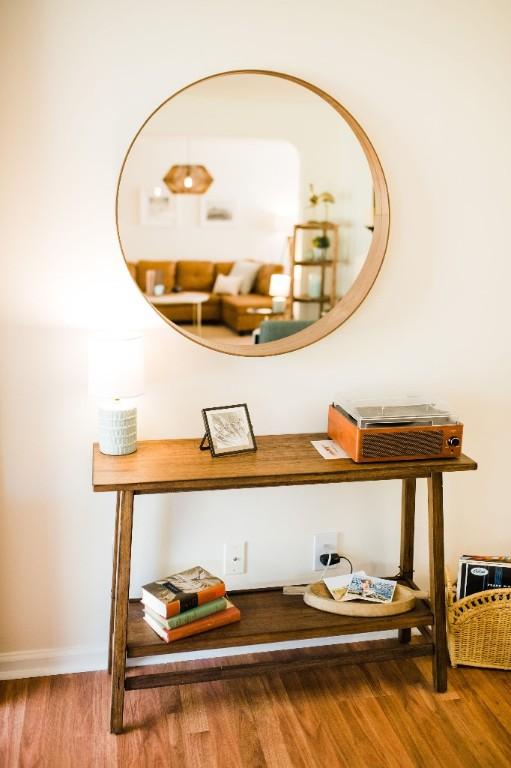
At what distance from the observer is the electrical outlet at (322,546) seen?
2.49m

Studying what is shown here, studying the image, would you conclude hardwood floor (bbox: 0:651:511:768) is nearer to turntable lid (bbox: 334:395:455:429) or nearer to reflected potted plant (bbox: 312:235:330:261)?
turntable lid (bbox: 334:395:455:429)

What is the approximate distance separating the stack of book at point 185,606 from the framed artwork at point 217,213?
23.3ft

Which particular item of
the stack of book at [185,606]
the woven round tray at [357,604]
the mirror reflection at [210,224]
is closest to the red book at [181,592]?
the stack of book at [185,606]

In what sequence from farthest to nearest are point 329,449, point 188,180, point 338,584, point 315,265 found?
1. point 188,180
2. point 315,265
3. point 338,584
4. point 329,449

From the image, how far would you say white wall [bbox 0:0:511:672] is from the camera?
206 centimetres

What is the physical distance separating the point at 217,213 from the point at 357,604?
7.21 metres

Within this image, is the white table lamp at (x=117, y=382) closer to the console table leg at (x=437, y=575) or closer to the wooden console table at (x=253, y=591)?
the wooden console table at (x=253, y=591)

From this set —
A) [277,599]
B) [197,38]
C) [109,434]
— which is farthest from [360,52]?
[277,599]

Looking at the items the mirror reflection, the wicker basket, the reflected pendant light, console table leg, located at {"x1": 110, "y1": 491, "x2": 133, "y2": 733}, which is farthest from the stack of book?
the reflected pendant light

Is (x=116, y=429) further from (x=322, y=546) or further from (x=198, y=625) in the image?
(x=322, y=546)

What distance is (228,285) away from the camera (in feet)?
28.8

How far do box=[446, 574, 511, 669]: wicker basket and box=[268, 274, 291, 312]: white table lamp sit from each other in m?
4.76

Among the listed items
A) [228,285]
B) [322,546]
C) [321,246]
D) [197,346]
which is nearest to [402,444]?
[322,546]

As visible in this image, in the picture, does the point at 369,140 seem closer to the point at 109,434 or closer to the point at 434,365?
the point at 434,365
